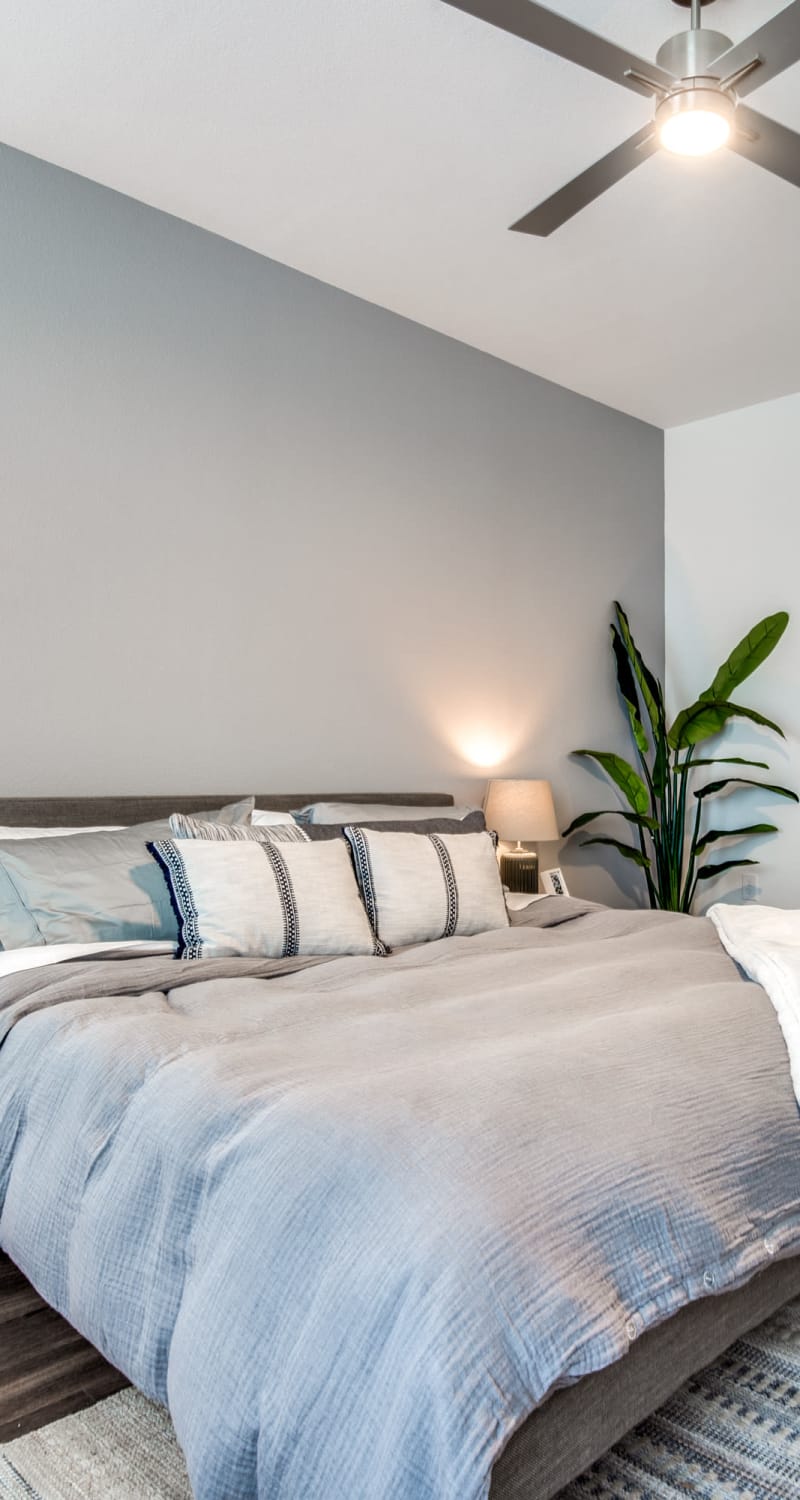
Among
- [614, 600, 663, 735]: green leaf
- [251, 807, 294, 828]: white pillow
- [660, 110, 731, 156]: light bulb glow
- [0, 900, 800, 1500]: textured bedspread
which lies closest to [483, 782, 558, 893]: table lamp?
[614, 600, 663, 735]: green leaf

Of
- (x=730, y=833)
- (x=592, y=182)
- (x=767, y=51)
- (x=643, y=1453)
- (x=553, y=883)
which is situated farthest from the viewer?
(x=730, y=833)

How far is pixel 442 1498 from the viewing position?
0.98 metres

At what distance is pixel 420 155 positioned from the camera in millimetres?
2836

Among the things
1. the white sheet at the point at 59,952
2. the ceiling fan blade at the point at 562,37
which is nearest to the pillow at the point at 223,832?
the white sheet at the point at 59,952

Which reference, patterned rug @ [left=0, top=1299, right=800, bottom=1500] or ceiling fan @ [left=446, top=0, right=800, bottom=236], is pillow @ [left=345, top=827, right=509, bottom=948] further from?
ceiling fan @ [left=446, top=0, right=800, bottom=236]

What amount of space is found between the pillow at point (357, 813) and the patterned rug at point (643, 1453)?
1750mm

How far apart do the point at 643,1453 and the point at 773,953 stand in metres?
0.89

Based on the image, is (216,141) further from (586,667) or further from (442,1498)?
(442,1498)

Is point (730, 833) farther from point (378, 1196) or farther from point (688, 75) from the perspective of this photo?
point (378, 1196)

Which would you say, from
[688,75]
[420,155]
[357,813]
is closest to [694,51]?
[688,75]

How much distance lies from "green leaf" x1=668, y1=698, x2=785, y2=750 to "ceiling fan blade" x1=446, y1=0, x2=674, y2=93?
276cm

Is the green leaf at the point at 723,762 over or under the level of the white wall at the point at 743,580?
under

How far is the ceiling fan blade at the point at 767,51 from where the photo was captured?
5.96 feet

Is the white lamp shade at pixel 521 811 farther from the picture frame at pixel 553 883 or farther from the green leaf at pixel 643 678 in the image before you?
the green leaf at pixel 643 678
